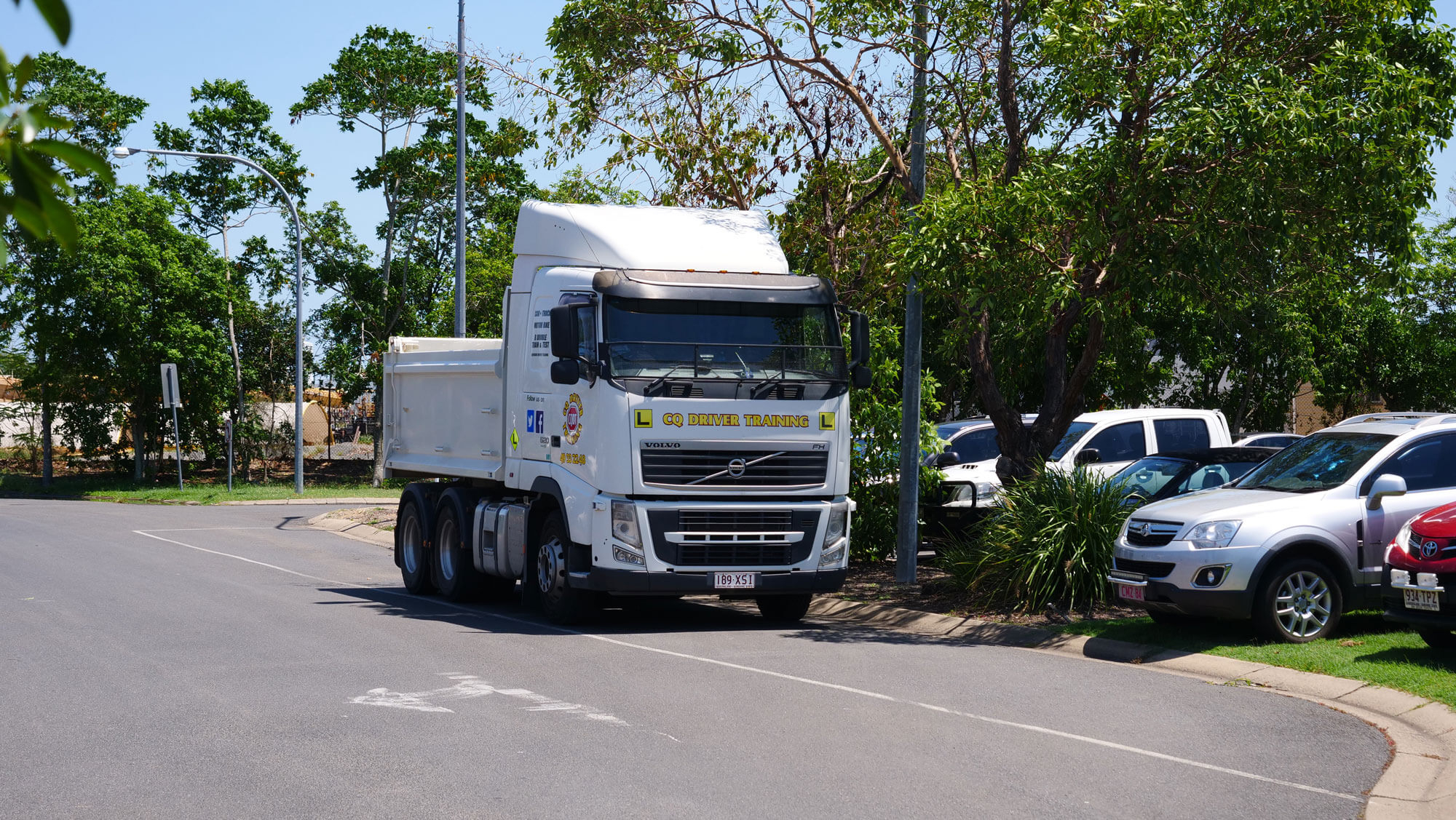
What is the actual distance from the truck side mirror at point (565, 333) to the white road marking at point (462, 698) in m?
3.43

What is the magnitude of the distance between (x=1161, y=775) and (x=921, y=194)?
828 centimetres

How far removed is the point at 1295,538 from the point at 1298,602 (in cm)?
54

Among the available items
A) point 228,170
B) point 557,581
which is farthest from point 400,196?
point 557,581

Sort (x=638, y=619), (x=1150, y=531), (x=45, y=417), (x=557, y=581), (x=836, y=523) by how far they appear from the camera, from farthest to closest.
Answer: (x=45, y=417) < (x=638, y=619) < (x=557, y=581) < (x=836, y=523) < (x=1150, y=531)

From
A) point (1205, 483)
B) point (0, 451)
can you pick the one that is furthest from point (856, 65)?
point (0, 451)

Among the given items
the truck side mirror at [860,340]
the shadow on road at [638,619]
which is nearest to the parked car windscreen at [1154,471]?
the truck side mirror at [860,340]

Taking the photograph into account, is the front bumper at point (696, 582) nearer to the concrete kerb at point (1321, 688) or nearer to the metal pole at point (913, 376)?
the concrete kerb at point (1321, 688)

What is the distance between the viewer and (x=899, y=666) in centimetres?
1054

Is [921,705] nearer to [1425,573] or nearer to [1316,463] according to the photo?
[1425,573]

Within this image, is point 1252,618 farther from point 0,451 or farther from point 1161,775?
point 0,451

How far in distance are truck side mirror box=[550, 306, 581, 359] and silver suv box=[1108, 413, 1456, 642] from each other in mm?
5005

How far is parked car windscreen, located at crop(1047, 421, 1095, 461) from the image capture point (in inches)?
720

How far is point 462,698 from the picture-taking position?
350 inches

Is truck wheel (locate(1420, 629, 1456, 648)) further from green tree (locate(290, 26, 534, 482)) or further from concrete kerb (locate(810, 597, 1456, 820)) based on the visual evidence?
green tree (locate(290, 26, 534, 482))
